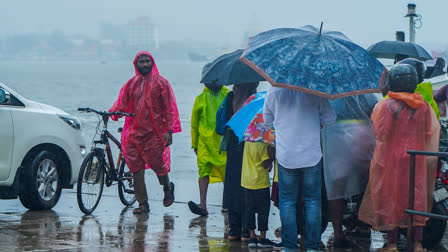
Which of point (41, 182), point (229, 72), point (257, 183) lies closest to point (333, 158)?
point (257, 183)

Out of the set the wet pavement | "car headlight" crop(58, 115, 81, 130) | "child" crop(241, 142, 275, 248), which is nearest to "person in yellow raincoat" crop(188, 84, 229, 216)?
the wet pavement

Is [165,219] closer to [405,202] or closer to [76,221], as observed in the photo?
[76,221]

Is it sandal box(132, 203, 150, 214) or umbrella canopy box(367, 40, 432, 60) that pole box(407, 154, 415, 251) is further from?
umbrella canopy box(367, 40, 432, 60)

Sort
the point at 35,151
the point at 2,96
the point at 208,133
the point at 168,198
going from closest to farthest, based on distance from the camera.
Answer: the point at 2,96 → the point at 208,133 → the point at 35,151 → the point at 168,198

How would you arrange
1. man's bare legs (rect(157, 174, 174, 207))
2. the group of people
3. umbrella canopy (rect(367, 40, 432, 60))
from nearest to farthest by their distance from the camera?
the group of people → man's bare legs (rect(157, 174, 174, 207)) → umbrella canopy (rect(367, 40, 432, 60))

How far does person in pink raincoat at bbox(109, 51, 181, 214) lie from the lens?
857 centimetres

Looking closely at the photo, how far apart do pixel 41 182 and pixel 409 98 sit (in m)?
4.53

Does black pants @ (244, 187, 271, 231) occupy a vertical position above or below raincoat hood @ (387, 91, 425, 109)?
below

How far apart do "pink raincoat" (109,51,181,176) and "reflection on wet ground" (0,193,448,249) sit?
676 millimetres

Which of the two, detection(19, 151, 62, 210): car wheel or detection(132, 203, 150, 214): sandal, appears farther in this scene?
detection(132, 203, 150, 214): sandal

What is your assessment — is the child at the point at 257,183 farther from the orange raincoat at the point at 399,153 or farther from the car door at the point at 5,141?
the car door at the point at 5,141

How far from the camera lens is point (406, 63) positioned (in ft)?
22.8

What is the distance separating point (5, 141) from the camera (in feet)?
27.5

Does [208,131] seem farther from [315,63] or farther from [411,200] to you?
[411,200]
